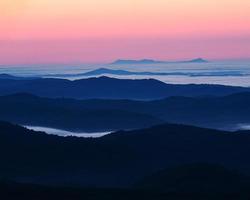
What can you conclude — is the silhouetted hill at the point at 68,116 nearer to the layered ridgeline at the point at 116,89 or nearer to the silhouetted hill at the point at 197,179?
the layered ridgeline at the point at 116,89

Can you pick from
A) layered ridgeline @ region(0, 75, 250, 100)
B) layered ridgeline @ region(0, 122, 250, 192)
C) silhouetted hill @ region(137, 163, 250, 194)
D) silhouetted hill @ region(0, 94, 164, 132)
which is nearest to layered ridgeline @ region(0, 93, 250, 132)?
silhouetted hill @ region(0, 94, 164, 132)


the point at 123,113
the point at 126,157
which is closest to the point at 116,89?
the point at 123,113

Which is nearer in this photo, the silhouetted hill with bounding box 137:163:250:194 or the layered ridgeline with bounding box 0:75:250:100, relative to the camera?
the silhouetted hill with bounding box 137:163:250:194

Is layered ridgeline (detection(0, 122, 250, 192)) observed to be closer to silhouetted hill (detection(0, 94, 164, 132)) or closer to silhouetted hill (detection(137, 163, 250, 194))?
silhouetted hill (detection(137, 163, 250, 194))

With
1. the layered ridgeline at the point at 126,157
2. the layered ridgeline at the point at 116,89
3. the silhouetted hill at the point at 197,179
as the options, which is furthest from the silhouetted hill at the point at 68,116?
the silhouetted hill at the point at 197,179

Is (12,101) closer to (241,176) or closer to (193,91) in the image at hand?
(193,91)

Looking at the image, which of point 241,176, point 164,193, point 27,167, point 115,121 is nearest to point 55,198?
point 164,193
